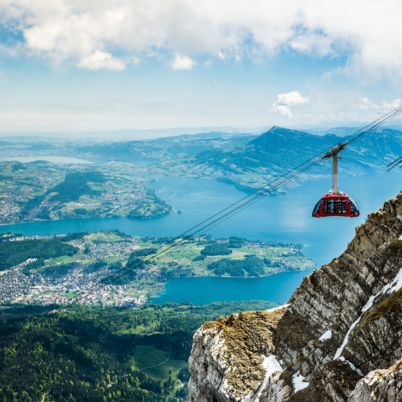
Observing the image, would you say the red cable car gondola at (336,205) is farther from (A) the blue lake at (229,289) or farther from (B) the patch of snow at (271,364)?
(A) the blue lake at (229,289)

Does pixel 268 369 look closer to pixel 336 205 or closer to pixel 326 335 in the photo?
pixel 326 335

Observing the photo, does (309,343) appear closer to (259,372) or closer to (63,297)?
(259,372)

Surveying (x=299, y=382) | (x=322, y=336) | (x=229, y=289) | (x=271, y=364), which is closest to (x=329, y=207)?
(x=322, y=336)

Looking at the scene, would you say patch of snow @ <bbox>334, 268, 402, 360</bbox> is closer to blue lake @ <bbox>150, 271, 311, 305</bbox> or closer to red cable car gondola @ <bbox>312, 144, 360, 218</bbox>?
red cable car gondola @ <bbox>312, 144, 360, 218</bbox>

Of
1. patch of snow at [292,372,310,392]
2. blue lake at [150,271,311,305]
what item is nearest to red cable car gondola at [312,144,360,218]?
patch of snow at [292,372,310,392]

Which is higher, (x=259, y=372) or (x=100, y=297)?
(x=259, y=372)

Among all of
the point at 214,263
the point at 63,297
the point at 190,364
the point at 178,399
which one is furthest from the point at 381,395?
the point at 214,263

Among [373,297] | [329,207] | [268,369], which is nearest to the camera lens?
[373,297]
